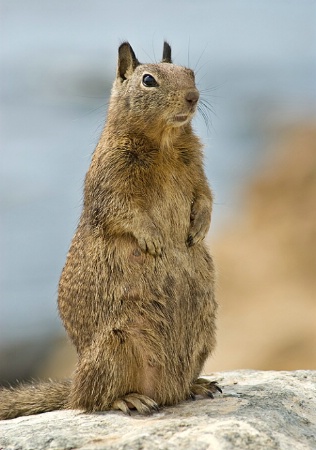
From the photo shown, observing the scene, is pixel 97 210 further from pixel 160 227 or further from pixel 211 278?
pixel 211 278

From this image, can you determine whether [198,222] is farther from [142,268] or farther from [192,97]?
[192,97]

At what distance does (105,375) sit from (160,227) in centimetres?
111

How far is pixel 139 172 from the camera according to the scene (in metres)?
6.55

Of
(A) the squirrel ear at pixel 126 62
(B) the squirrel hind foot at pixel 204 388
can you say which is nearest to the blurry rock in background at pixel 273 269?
(B) the squirrel hind foot at pixel 204 388

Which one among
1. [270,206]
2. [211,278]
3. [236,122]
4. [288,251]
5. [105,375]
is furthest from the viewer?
[236,122]

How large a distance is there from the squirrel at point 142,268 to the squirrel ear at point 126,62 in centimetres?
22

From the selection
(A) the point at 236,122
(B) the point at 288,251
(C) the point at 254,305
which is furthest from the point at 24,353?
(A) the point at 236,122

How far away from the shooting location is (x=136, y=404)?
609 centimetres

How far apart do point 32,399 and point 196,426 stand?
5.65 feet

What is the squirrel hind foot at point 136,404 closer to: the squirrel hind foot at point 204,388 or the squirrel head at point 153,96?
the squirrel hind foot at point 204,388

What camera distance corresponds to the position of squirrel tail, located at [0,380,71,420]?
269 inches

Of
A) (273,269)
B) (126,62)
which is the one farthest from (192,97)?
(273,269)

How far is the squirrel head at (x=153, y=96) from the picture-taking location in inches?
261

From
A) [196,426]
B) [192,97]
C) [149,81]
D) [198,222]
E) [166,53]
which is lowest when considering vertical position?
[196,426]
